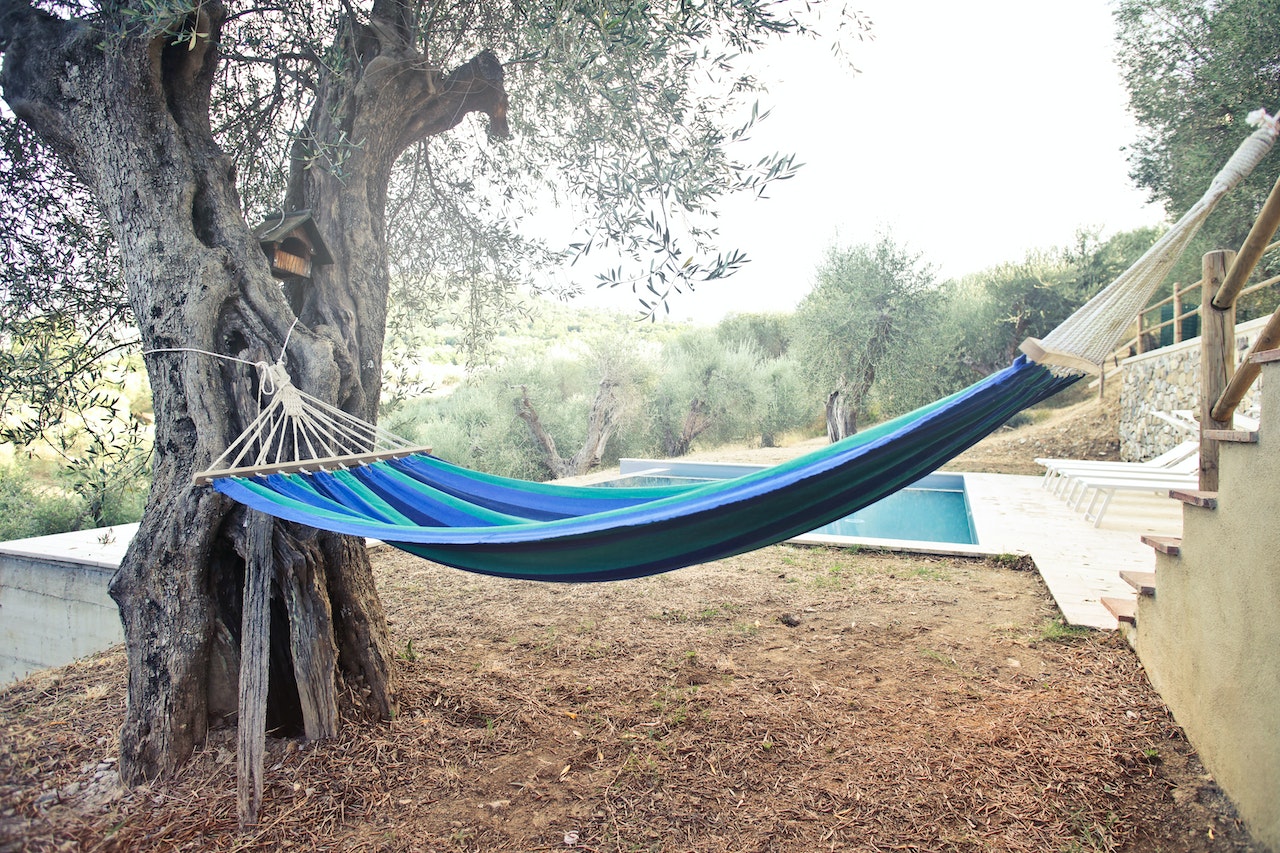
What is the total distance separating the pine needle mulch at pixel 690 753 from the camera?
4.89 ft

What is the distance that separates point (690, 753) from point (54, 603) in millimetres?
3972

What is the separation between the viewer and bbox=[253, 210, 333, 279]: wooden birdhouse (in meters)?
2.18

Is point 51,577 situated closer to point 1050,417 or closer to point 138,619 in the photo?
point 138,619

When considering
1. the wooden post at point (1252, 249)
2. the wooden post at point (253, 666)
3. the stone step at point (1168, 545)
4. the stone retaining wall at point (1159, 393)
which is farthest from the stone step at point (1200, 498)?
the stone retaining wall at point (1159, 393)

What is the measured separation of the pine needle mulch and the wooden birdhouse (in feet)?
4.52

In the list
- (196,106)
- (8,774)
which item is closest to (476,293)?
(196,106)

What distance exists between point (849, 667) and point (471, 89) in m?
2.63

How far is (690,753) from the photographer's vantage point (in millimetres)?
1818

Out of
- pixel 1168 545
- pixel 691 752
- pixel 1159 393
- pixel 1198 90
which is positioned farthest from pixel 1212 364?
pixel 1198 90

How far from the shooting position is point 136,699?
5.86 ft

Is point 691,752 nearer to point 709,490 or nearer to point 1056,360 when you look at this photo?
point 709,490

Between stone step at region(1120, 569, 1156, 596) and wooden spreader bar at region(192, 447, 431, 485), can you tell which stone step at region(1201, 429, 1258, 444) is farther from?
wooden spreader bar at region(192, 447, 431, 485)

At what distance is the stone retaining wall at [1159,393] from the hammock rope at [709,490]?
5.17m

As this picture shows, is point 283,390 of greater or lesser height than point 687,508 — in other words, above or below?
above
